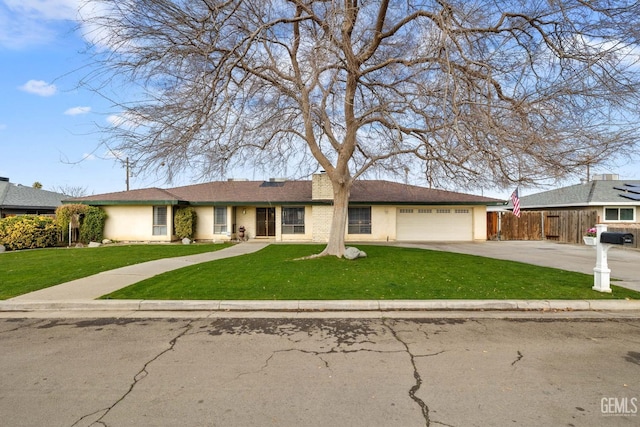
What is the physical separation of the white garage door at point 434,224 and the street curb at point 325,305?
16.2 metres

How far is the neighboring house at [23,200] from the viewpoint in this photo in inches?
1005

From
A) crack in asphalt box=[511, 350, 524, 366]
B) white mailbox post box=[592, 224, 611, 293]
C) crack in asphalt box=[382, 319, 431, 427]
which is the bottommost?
crack in asphalt box=[382, 319, 431, 427]

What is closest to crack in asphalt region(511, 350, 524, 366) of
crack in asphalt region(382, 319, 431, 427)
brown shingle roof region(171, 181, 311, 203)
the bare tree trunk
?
crack in asphalt region(382, 319, 431, 427)

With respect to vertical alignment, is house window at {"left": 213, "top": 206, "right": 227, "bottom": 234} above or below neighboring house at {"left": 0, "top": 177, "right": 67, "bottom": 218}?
below

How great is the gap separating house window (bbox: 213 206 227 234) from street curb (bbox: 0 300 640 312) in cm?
1584

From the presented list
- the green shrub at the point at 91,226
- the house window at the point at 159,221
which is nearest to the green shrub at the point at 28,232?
the green shrub at the point at 91,226

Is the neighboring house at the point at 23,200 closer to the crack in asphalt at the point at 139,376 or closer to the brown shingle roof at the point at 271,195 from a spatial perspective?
the brown shingle roof at the point at 271,195

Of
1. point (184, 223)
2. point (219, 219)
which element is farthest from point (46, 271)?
point (219, 219)

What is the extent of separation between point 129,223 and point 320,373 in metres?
21.4

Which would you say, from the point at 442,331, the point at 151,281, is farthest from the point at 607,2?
the point at 151,281

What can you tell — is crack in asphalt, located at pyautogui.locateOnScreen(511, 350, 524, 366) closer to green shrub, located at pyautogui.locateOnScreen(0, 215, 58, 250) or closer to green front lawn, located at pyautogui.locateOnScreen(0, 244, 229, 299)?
green front lawn, located at pyautogui.locateOnScreen(0, 244, 229, 299)

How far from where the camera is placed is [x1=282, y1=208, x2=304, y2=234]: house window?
22.7 metres

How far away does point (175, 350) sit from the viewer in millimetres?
4773

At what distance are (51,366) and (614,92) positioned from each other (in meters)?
10.6
